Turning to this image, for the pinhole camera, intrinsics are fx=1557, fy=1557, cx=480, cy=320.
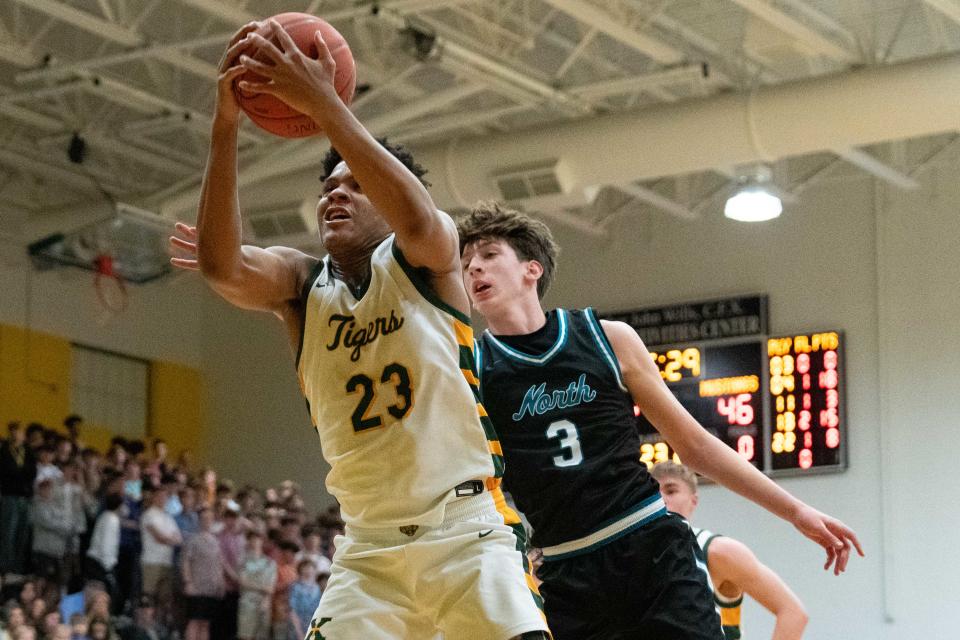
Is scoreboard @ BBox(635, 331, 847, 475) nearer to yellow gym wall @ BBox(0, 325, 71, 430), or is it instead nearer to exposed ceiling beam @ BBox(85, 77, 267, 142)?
exposed ceiling beam @ BBox(85, 77, 267, 142)

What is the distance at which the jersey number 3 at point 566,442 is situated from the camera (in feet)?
16.0

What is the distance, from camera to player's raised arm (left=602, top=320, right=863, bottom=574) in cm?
489

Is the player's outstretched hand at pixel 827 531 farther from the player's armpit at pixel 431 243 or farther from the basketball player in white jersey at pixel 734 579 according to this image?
the basketball player in white jersey at pixel 734 579

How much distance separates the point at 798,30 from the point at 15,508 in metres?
9.04

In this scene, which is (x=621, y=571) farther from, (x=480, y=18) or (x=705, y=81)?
(x=705, y=81)

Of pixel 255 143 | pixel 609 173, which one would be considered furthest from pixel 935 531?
pixel 255 143

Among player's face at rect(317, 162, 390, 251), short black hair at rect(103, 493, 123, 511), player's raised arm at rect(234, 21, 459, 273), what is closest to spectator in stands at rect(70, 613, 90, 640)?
short black hair at rect(103, 493, 123, 511)

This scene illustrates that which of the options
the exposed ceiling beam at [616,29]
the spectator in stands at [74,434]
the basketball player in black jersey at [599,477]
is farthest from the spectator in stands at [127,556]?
the basketball player in black jersey at [599,477]

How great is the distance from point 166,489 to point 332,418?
12.7 m

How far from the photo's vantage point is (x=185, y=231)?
435 centimetres

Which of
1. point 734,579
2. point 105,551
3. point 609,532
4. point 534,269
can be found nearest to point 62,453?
point 105,551

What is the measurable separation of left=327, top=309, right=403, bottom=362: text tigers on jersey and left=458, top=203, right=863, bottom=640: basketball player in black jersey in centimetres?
93

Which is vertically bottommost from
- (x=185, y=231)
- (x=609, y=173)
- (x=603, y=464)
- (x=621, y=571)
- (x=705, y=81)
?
(x=621, y=571)

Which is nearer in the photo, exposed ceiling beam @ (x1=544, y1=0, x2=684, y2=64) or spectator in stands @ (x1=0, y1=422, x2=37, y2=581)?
exposed ceiling beam @ (x1=544, y1=0, x2=684, y2=64)
